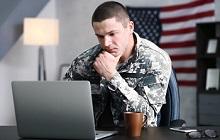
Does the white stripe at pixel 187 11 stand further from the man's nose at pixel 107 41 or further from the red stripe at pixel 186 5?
the man's nose at pixel 107 41

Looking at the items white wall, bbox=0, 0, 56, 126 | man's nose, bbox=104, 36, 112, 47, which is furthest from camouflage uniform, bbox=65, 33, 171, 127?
white wall, bbox=0, 0, 56, 126

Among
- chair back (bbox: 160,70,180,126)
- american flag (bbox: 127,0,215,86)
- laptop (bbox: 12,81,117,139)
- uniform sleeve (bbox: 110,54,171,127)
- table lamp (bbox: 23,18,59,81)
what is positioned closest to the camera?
laptop (bbox: 12,81,117,139)

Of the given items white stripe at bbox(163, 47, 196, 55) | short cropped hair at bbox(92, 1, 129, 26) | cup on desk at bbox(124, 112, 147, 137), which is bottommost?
cup on desk at bbox(124, 112, 147, 137)

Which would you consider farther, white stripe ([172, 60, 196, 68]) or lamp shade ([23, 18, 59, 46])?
lamp shade ([23, 18, 59, 46])

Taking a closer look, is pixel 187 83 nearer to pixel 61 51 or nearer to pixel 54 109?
pixel 61 51

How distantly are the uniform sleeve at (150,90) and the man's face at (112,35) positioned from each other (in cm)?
14

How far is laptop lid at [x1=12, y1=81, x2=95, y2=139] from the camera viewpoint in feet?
4.61

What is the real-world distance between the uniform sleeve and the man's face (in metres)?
0.14

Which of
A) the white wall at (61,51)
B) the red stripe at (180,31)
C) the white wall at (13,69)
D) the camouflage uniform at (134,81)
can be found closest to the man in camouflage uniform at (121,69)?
the camouflage uniform at (134,81)

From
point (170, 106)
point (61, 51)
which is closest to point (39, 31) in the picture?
point (61, 51)

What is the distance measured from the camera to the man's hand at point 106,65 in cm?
178

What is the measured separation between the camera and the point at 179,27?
440 cm

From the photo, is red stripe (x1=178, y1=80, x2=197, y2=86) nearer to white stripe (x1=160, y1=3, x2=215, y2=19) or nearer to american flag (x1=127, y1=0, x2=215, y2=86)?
american flag (x1=127, y1=0, x2=215, y2=86)

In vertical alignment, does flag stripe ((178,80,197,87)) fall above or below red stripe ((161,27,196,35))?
below
